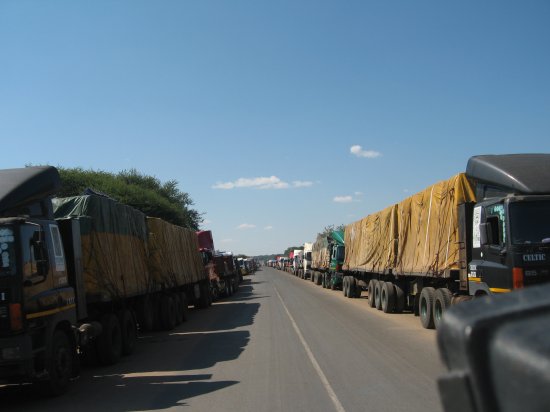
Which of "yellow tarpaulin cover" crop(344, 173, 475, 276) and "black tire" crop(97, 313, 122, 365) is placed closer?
"black tire" crop(97, 313, 122, 365)

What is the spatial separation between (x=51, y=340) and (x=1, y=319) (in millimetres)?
881

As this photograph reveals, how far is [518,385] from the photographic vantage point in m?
1.82

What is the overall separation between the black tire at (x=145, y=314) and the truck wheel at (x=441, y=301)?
797 centimetres

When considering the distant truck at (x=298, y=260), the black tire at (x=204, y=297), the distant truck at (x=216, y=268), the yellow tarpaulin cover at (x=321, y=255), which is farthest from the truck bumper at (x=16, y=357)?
the distant truck at (x=298, y=260)

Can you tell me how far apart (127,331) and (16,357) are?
5194mm

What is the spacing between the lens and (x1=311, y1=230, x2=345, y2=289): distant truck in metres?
34.0

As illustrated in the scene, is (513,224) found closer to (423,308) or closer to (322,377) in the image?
(322,377)

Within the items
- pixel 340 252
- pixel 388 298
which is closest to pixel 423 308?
pixel 388 298

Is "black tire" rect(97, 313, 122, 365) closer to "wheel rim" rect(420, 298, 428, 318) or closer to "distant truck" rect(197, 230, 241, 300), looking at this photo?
"wheel rim" rect(420, 298, 428, 318)

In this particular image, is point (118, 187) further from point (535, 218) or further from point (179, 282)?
point (535, 218)

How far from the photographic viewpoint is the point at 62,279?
9086 mm

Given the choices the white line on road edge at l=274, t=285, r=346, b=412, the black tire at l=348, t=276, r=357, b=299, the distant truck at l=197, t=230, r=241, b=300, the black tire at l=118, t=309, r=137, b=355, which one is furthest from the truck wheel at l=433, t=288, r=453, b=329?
the distant truck at l=197, t=230, r=241, b=300

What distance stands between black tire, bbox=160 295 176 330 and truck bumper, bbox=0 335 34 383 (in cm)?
968

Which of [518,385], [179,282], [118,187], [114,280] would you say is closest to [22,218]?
[114,280]
